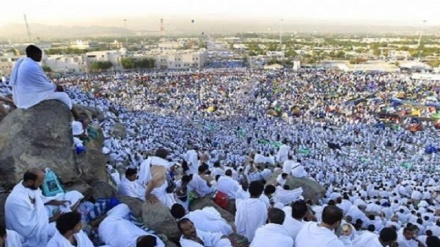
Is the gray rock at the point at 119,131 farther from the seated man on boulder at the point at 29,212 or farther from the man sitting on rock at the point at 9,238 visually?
the man sitting on rock at the point at 9,238

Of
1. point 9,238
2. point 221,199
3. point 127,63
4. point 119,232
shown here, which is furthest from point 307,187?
point 127,63

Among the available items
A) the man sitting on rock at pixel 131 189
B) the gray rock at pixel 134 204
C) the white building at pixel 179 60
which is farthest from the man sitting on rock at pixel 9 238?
the white building at pixel 179 60

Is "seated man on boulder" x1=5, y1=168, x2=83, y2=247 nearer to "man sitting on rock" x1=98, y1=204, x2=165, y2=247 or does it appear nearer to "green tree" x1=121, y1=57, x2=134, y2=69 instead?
"man sitting on rock" x1=98, y1=204, x2=165, y2=247

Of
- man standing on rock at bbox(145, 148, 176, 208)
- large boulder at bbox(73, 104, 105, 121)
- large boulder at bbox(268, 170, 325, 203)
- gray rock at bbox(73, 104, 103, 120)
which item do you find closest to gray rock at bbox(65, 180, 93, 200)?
man standing on rock at bbox(145, 148, 176, 208)

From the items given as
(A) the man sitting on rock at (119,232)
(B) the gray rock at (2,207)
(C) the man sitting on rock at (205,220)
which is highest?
(B) the gray rock at (2,207)

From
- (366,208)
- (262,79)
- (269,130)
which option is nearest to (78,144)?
(366,208)

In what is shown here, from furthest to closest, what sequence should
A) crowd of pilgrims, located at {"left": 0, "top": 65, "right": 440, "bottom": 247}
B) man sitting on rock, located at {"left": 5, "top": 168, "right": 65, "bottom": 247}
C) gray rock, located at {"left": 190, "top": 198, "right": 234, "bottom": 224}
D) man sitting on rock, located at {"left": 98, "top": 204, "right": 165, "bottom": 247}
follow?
gray rock, located at {"left": 190, "top": 198, "right": 234, "bottom": 224} → crowd of pilgrims, located at {"left": 0, "top": 65, "right": 440, "bottom": 247} → man sitting on rock, located at {"left": 98, "top": 204, "right": 165, "bottom": 247} → man sitting on rock, located at {"left": 5, "top": 168, "right": 65, "bottom": 247}

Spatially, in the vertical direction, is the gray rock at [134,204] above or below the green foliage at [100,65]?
above
